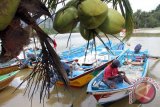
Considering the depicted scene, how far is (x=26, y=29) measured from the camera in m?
1.04

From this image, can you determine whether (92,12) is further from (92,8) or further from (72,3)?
(72,3)

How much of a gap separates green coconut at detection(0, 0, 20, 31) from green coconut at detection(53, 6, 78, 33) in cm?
13

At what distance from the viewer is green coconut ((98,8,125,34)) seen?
0.88 m

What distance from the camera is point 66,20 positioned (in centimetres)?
91

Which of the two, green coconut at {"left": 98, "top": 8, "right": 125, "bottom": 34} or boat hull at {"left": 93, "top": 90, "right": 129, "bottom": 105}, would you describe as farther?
boat hull at {"left": 93, "top": 90, "right": 129, "bottom": 105}

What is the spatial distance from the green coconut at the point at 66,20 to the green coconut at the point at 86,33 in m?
0.04

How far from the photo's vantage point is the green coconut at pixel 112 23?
0.88 m

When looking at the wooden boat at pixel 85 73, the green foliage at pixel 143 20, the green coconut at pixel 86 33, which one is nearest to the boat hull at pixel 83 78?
the wooden boat at pixel 85 73

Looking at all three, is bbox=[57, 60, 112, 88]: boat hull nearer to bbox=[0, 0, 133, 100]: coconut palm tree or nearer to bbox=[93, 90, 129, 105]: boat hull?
bbox=[93, 90, 129, 105]: boat hull

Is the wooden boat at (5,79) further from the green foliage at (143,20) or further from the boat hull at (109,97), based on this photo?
the green foliage at (143,20)

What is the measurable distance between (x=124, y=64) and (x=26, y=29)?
13.1 metres

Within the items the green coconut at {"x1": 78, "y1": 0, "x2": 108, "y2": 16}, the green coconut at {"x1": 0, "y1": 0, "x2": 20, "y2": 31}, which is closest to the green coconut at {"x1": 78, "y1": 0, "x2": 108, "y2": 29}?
the green coconut at {"x1": 78, "y1": 0, "x2": 108, "y2": 16}

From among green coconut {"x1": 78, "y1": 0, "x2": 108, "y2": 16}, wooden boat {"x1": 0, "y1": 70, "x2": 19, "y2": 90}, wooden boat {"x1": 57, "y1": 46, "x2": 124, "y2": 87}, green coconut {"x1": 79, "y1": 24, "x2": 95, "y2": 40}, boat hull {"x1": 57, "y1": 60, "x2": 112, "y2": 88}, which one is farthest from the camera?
wooden boat {"x1": 0, "y1": 70, "x2": 19, "y2": 90}

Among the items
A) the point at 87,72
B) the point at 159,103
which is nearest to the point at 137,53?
the point at 87,72
